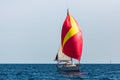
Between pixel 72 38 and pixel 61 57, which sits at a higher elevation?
pixel 72 38

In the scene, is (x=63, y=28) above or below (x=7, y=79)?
above

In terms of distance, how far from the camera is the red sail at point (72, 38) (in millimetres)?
88875

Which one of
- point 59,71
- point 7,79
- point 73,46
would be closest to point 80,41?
point 73,46

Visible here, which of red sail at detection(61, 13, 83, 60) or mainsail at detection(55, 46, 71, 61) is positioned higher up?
red sail at detection(61, 13, 83, 60)

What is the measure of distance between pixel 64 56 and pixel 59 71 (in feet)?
10.1

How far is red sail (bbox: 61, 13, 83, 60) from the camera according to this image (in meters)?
88.9

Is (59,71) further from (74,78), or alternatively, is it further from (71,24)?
(74,78)

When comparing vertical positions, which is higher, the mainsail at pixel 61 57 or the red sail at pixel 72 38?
the red sail at pixel 72 38

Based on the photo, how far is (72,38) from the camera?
8881 centimetres

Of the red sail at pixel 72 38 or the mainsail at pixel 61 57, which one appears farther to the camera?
the mainsail at pixel 61 57

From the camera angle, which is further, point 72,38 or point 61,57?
point 61,57

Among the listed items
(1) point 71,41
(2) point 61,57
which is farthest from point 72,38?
(2) point 61,57

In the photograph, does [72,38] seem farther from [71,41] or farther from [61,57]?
[61,57]

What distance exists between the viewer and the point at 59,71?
302 ft
